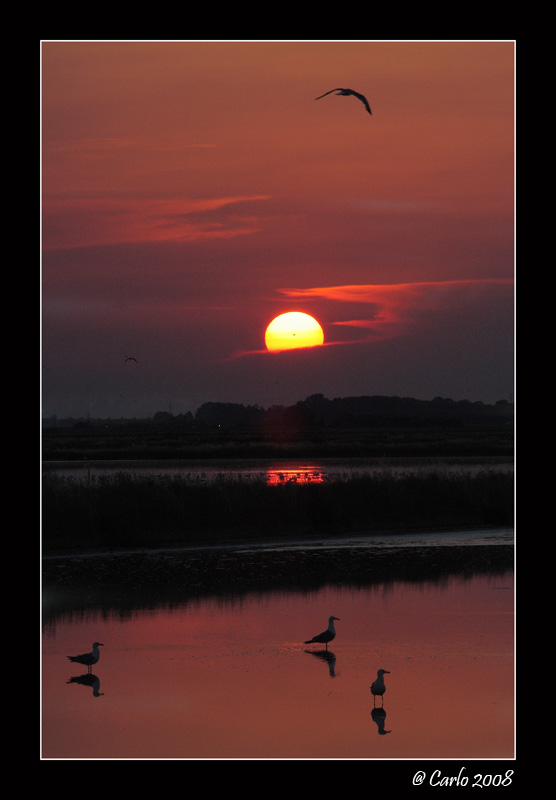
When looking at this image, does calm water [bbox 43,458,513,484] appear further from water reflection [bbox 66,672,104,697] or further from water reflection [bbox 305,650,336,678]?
water reflection [bbox 66,672,104,697]

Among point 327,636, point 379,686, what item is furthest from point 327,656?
point 379,686

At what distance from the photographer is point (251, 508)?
2820cm

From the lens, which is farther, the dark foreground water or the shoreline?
the shoreline

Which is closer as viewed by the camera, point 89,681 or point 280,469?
point 89,681

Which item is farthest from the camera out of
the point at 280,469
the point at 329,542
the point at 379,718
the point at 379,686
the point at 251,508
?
the point at 280,469

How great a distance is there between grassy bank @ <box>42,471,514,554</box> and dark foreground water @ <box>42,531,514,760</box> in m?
4.02

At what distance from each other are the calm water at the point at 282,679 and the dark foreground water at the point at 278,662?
2cm

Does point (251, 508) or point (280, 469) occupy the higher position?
point (251, 508)

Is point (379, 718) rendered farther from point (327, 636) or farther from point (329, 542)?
point (329, 542)

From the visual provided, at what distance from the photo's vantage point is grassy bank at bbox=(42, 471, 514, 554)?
26.0m

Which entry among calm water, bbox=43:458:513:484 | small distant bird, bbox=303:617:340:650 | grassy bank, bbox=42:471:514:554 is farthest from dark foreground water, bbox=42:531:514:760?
calm water, bbox=43:458:513:484

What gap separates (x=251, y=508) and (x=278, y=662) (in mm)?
14891

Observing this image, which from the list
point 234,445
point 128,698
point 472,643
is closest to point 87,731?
point 128,698
